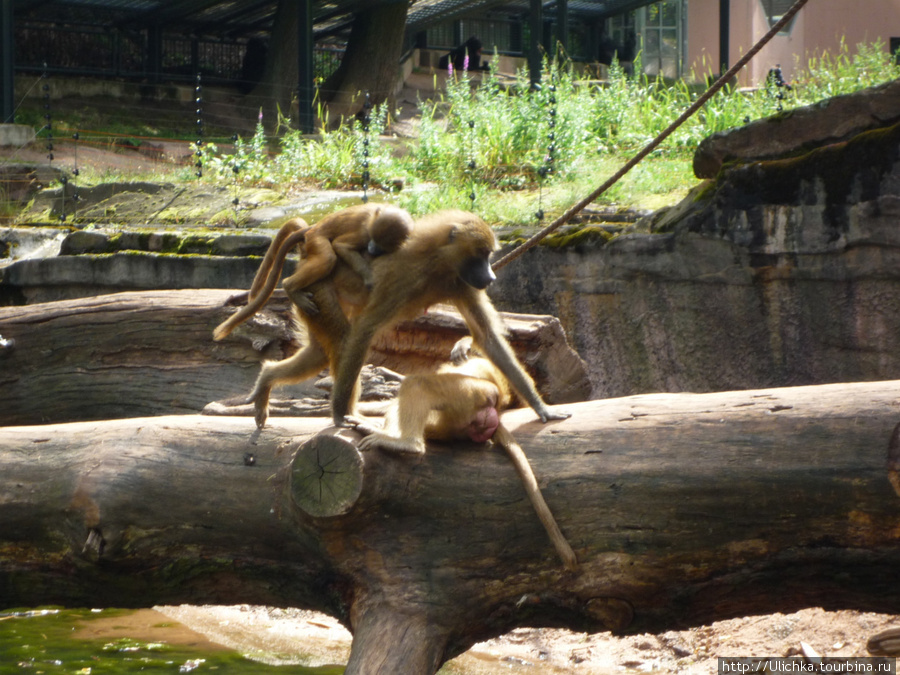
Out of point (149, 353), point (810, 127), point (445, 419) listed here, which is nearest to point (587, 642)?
point (445, 419)

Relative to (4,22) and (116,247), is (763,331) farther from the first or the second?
(4,22)

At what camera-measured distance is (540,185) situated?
9.20 meters

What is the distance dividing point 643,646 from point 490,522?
2.58 m

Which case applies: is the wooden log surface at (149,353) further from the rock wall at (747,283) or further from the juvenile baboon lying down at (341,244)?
the rock wall at (747,283)

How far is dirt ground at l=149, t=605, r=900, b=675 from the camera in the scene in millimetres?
5582

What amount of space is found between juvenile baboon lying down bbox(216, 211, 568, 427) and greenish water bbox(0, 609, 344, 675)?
2398mm

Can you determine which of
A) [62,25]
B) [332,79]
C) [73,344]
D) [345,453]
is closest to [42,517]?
[345,453]

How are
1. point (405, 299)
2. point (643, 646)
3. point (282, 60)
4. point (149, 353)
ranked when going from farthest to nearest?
point (282, 60), point (149, 353), point (643, 646), point (405, 299)

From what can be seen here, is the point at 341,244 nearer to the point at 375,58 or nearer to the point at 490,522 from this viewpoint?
the point at 490,522

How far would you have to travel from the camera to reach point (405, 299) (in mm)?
4180

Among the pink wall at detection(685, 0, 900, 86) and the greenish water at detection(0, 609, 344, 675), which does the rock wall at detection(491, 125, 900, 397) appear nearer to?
the greenish water at detection(0, 609, 344, 675)

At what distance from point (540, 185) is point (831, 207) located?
3.52 m

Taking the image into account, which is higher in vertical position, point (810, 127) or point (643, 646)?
point (810, 127)

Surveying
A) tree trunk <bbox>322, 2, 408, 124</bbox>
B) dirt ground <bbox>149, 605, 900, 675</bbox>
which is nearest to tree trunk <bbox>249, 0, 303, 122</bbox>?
tree trunk <bbox>322, 2, 408, 124</bbox>
